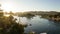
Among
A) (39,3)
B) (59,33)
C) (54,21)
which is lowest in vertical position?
(59,33)

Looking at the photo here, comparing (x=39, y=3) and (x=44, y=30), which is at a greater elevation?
(x=39, y=3)

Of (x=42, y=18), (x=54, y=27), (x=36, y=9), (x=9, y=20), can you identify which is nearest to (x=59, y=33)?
(x=54, y=27)

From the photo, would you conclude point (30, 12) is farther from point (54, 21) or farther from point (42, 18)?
point (54, 21)

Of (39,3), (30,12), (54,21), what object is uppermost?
(39,3)

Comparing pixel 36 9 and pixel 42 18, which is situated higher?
pixel 36 9

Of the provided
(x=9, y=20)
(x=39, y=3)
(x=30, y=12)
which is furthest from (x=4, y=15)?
(x=39, y=3)

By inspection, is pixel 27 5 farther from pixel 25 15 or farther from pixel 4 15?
pixel 4 15
